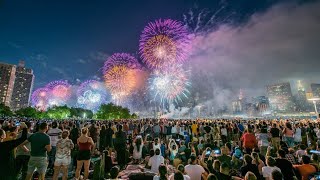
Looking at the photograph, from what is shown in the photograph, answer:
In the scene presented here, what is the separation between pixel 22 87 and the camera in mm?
174500

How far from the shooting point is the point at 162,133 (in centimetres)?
1933

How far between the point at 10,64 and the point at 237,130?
17347cm

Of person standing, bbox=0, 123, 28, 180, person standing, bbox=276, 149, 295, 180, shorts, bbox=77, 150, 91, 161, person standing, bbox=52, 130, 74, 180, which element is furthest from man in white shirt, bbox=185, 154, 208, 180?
person standing, bbox=0, 123, 28, 180

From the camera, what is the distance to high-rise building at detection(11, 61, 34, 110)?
547 feet

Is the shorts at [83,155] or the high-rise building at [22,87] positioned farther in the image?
the high-rise building at [22,87]

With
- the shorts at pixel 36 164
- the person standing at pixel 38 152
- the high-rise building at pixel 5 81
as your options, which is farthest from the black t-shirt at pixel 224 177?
the high-rise building at pixel 5 81

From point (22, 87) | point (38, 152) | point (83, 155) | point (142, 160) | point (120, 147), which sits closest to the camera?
point (38, 152)

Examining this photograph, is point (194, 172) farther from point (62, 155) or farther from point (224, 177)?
point (62, 155)

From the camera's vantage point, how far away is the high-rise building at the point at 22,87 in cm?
16659

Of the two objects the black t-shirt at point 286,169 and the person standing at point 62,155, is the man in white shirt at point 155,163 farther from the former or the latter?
the black t-shirt at point 286,169

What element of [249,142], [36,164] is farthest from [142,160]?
[36,164]

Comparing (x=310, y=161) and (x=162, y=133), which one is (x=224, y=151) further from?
(x=162, y=133)

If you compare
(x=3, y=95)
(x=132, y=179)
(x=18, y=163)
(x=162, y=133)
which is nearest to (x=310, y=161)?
(x=132, y=179)

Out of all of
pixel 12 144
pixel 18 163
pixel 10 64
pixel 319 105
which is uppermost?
pixel 10 64
